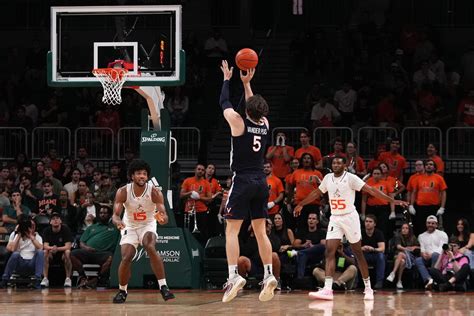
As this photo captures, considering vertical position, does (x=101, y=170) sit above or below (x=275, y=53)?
below

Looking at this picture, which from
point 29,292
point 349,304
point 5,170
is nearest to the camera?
point 349,304

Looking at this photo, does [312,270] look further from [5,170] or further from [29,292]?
[5,170]

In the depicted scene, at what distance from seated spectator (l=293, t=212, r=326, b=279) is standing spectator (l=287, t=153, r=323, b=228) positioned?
43 centimetres

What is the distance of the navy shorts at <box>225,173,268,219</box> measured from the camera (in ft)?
44.4

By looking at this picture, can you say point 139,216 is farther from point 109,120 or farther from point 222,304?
point 109,120

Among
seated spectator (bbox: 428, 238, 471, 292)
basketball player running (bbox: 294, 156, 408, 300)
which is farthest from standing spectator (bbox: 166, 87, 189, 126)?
basketball player running (bbox: 294, 156, 408, 300)

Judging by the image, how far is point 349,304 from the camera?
15680mm

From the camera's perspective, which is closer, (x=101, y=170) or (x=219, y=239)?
(x=219, y=239)

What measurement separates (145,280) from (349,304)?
480 centimetres

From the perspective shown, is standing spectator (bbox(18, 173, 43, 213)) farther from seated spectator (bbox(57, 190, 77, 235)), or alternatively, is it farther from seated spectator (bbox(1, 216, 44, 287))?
seated spectator (bbox(1, 216, 44, 287))

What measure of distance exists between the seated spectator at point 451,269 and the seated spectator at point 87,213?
20.3ft

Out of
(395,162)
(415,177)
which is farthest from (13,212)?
(415,177)

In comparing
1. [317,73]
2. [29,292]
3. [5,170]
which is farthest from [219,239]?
[317,73]

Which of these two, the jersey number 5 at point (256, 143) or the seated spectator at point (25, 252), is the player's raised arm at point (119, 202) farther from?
the seated spectator at point (25, 252)
